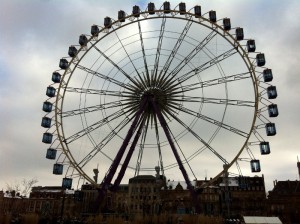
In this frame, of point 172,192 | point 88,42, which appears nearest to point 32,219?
point 88,42

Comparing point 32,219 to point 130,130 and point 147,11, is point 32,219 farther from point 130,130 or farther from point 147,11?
point 147,11

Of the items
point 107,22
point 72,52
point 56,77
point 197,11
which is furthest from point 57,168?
point 197,11

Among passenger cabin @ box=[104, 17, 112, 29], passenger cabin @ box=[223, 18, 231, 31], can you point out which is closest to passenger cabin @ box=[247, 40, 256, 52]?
passenger cabin @ box=[223, 18, 231, 31]

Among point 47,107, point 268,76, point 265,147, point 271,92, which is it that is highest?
point 268,76

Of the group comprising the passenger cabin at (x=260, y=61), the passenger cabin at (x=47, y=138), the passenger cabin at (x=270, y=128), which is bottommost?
the passenger cabin at (x=47, y=138)

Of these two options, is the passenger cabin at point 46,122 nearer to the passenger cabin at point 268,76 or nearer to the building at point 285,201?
the passenger cabin at point 268,76

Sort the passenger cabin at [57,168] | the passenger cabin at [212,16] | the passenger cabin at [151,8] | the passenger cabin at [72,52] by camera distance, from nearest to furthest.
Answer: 1. the passenger cabin at [57,168]
2. the passenger cabin at [212,16]
3. the passenger cabin at [151,8]
4. the passenger cabin at [72,52]

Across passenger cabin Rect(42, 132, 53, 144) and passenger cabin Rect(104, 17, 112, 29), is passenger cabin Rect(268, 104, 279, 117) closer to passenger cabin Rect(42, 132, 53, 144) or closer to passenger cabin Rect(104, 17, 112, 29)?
passenger cabin Rect(104, 17, 112, 29)

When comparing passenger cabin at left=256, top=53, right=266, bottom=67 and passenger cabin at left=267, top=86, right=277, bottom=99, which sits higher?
passenger cabin at left=256, top=53, right=266, bottom=67

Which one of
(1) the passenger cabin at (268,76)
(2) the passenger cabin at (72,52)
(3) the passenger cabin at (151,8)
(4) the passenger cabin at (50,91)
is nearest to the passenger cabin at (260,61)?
(1) the passenger cabin at (268,76)

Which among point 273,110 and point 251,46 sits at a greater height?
point 251,46

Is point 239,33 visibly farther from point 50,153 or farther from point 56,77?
point 50,153

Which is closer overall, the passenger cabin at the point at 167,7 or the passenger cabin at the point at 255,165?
the passenger cabin at the point at 255,165

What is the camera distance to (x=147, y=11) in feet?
113
